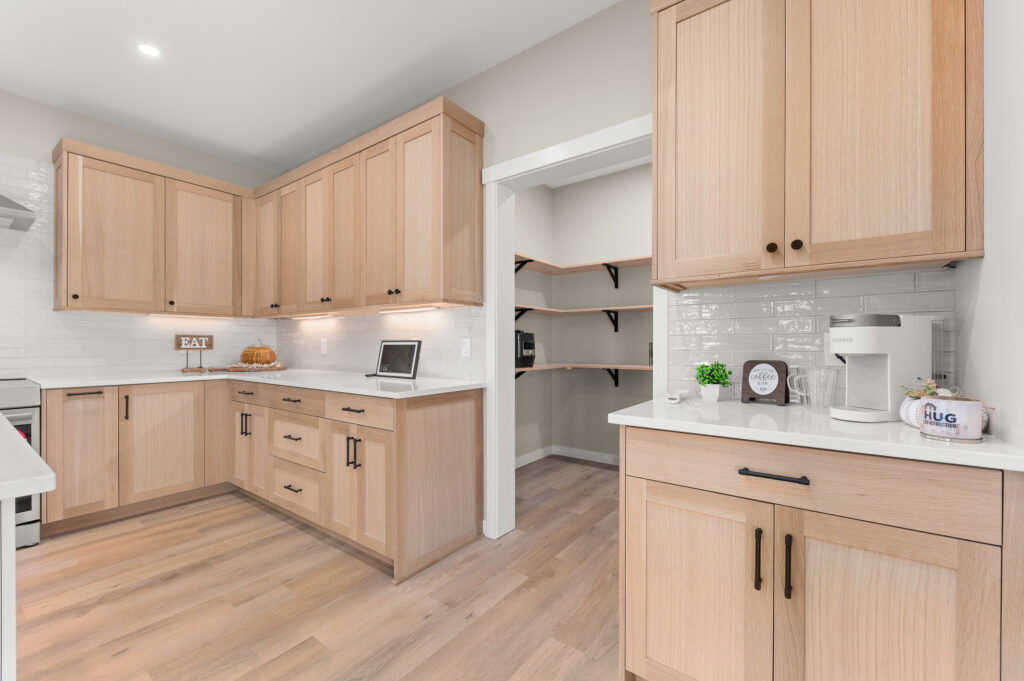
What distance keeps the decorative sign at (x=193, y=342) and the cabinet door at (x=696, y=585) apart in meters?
3.79

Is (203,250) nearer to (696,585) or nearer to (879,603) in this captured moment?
(696,585)

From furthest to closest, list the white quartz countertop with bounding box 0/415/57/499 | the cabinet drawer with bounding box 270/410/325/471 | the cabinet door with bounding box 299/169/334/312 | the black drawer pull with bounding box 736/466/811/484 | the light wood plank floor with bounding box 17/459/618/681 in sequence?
the cabinet door with bounding box 299/169/334/312
the cabinet drawer with bounding box 270/410/325/471
the light wood plank floor with bounding box 17/459/618/681
the black drawer pull with bounding box 736/466/811/484
the white quartz countertop with bounding box 0/415/57/499

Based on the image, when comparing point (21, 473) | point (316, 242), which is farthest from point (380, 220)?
point (21, 473)

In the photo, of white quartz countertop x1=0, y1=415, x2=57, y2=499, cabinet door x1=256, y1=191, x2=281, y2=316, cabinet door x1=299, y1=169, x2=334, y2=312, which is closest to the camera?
white quartz countertop x1=0, y1=415, x2=57, y2=499

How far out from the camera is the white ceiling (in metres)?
2.16

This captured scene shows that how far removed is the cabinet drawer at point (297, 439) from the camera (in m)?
2.54

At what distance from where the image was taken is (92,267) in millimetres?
2982

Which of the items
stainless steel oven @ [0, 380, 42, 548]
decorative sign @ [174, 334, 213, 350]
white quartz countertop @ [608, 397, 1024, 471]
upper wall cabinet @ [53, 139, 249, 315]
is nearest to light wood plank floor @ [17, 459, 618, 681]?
stainless steel oven @ [0, 380, 42, 548]

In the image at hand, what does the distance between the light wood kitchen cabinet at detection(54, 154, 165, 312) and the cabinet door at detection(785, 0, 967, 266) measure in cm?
400

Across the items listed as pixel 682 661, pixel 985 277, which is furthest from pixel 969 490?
pixel 682 661

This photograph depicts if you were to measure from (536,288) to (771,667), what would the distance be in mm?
3362

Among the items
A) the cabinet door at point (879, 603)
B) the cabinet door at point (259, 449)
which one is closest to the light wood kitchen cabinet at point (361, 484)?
the cabinet door at point (259, 449)

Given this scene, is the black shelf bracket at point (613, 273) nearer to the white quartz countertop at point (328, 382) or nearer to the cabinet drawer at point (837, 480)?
the white quartz countertop at point (328, 382)

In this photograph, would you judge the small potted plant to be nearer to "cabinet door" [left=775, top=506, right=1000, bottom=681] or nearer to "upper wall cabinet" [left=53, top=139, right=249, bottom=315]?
"cabinet door" [left=775, top=506, right=1000, bottom=681]
